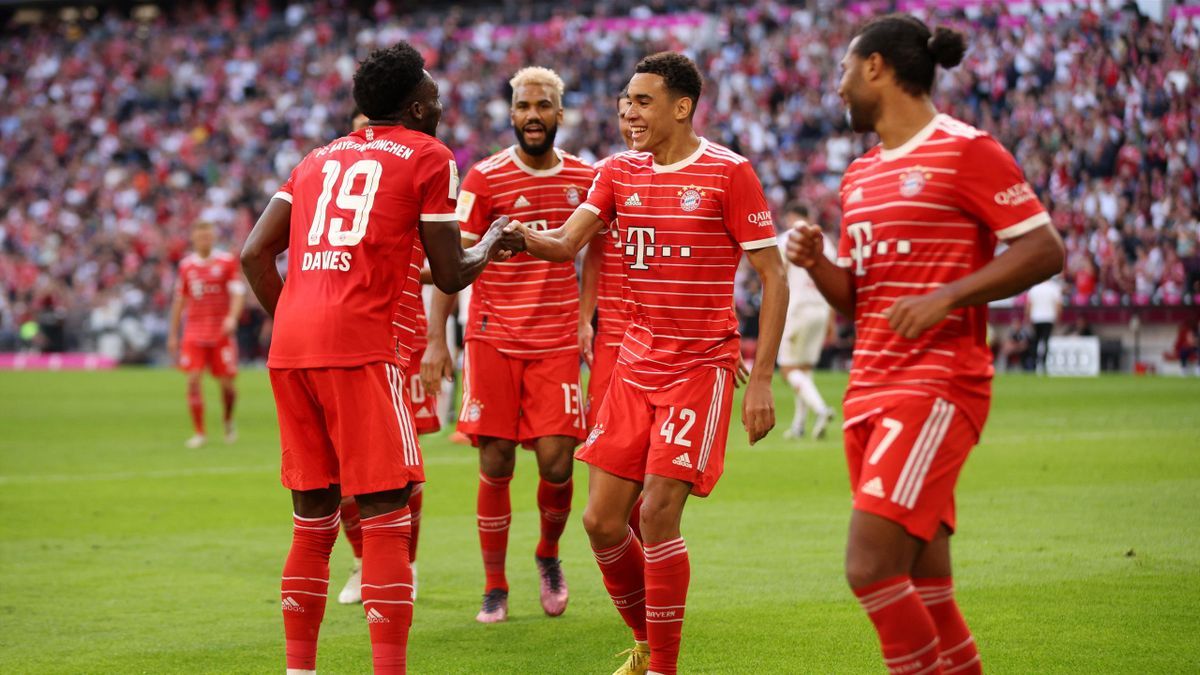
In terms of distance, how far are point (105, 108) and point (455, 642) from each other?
4458 cm

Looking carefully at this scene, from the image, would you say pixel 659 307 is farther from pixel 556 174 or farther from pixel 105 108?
pixel 105 108

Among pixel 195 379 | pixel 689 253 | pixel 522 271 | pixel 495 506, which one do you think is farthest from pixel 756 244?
pixel 195 379

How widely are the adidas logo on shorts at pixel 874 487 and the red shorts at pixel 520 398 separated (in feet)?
11.5

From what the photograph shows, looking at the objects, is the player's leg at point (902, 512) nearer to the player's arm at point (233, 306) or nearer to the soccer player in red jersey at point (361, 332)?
the soccer player in red jersey at point (361, 332)

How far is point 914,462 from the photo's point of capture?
4.62 meters

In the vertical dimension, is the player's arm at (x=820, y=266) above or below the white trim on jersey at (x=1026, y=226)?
below

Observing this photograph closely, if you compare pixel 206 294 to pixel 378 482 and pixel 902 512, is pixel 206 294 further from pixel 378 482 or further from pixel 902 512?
pixel 902 512

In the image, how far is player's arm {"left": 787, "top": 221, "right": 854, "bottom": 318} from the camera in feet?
15.4

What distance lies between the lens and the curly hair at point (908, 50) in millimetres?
4820

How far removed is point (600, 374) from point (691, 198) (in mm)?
1656

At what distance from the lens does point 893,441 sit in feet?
15.3

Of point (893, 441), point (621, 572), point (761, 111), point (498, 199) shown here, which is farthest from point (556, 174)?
point (761, 111)

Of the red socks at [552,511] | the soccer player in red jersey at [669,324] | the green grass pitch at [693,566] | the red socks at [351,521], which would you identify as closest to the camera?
the soccer player in red jersey at [669,324]

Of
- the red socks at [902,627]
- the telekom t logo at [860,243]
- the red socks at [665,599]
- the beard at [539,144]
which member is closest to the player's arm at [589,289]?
the beard at [539,144]
